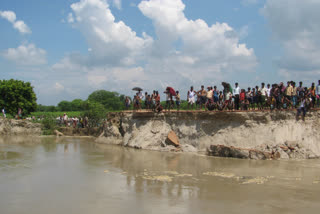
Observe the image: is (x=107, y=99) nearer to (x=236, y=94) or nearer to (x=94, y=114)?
(x=94, y=114)

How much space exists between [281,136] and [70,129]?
20125 mm

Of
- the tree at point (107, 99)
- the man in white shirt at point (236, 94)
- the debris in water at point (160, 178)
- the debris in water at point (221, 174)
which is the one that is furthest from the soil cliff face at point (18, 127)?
the tree at point (107, 99)

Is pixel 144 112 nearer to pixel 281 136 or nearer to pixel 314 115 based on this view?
pixel 281 136

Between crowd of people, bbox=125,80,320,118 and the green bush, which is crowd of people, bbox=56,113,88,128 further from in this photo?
crowd of people, bbox=125,80,320,118

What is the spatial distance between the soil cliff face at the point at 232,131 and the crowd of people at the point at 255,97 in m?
0.58

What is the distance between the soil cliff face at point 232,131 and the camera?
1385cm

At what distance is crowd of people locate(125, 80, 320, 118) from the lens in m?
14.1

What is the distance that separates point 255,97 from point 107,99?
64230mm

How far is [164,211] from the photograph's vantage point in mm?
5980

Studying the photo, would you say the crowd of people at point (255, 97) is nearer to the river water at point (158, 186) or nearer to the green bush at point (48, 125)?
the river water at point (158, 186)

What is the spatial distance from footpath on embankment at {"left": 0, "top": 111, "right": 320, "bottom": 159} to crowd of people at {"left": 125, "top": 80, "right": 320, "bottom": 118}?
555mm

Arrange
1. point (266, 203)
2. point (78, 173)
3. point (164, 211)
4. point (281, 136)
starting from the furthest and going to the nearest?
point (281, 136) < point (78, 173) < point (266, 203) < point (164, 211)

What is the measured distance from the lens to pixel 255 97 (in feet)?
51.1

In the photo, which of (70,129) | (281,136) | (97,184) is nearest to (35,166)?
(97,184)
